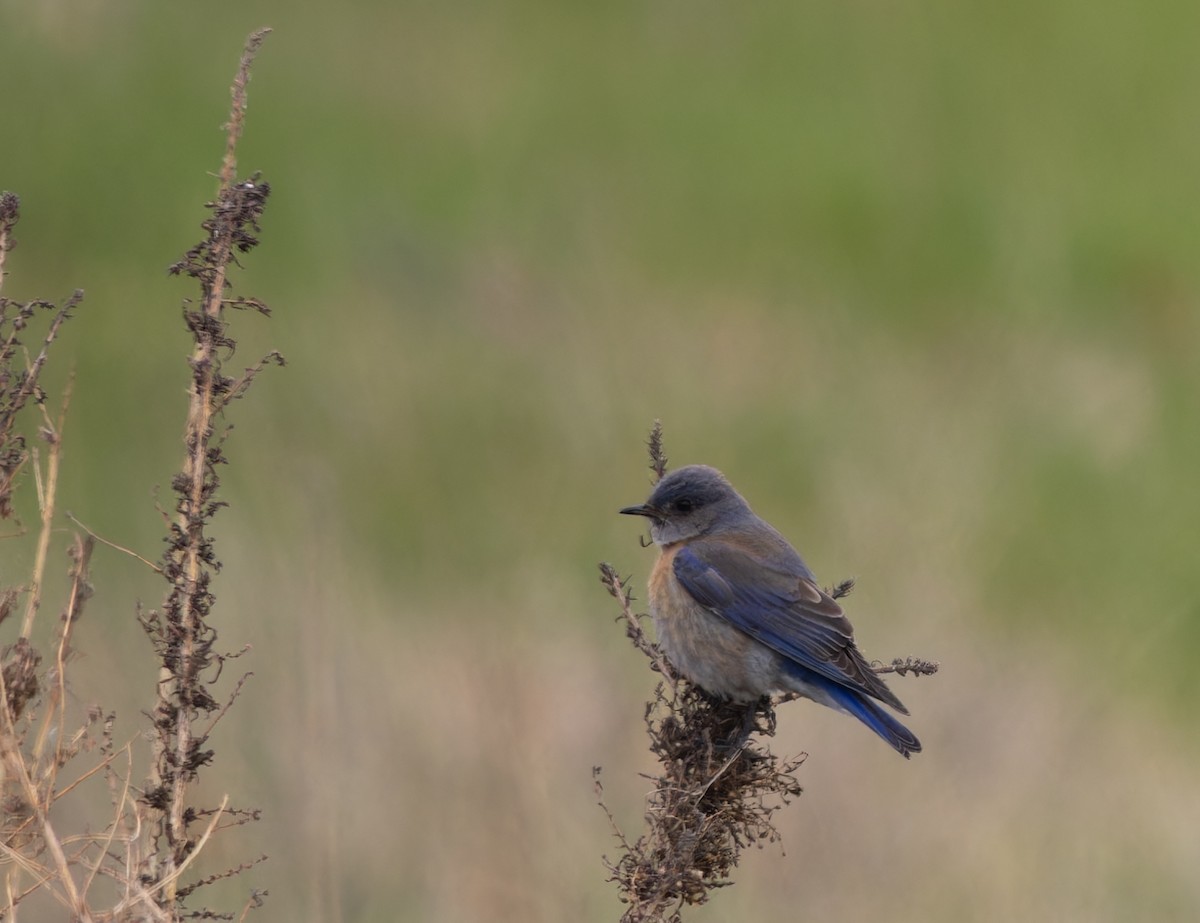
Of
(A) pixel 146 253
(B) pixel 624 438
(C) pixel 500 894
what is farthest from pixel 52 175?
(C) pixel 500 894

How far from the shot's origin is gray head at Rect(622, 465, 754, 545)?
5.25 m

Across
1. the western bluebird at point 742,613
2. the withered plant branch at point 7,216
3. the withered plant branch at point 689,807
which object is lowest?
the withered plant branch at point 689,807

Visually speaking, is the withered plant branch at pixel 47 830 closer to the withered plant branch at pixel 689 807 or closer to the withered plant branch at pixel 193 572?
the withered plant branch at pixel 193 572

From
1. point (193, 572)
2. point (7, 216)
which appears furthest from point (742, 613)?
point (7, 216)

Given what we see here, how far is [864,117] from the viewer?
1467cm

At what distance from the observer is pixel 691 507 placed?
5.31 metres

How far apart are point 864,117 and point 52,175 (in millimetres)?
6806

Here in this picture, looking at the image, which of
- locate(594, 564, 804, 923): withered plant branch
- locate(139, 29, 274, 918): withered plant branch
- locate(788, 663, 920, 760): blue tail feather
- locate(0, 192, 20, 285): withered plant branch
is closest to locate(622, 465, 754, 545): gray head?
locate(788, 663, 920, 760): blue tail feather

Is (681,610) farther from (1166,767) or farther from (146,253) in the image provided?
(146,253)

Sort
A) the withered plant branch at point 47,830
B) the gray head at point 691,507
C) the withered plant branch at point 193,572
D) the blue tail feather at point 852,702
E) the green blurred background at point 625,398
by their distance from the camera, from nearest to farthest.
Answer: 1. the withered plant branch at point 47,830
2. the withered plant branch at point 193,572
3. the blue tail feather at point 852,702
4. the gray head at point 691,507
5. the green blurred background at point 625,398

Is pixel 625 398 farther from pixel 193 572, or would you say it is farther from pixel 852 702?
pixel 193 572

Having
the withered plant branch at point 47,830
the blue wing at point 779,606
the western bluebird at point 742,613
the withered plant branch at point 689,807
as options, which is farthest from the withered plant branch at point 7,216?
the blue wing at point 779,606

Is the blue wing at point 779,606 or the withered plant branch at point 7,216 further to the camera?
the blue wing at point 779,606

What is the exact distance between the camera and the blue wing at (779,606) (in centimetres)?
487
